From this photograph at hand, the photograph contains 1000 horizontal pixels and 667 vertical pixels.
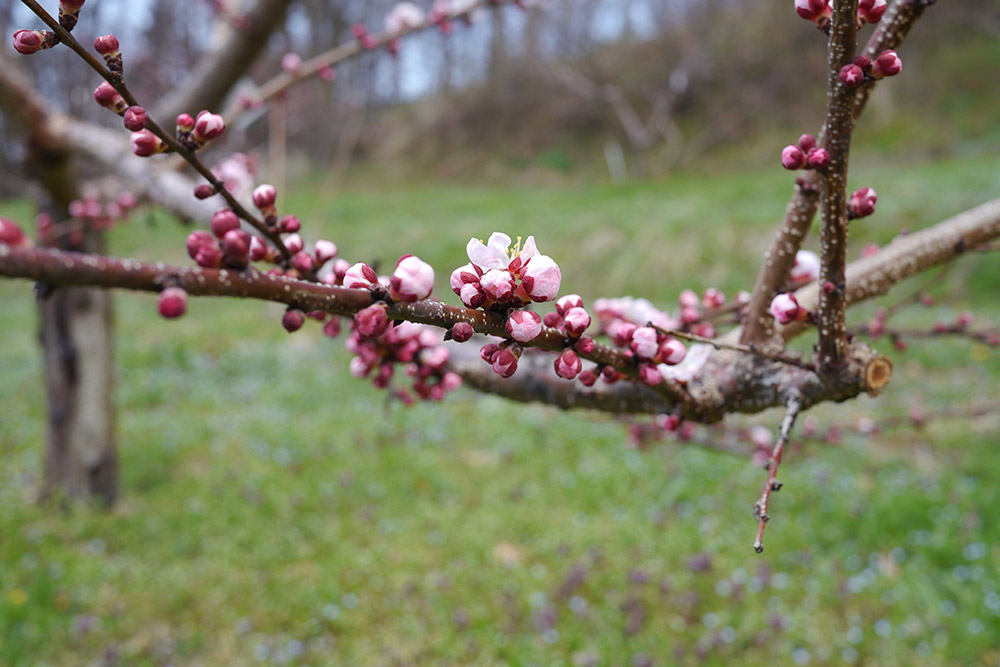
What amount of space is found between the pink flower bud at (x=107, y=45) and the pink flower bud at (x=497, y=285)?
445mm

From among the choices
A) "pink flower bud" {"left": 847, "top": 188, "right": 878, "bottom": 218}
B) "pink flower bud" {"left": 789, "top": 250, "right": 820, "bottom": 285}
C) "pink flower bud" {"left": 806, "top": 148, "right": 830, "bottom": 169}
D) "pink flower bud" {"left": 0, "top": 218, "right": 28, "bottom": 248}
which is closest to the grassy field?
"pink flower bud" {"left": 789, "top": 250, "right": 820, "bottom": 285}

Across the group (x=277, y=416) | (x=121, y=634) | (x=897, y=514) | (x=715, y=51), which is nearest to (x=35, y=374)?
(x=277, y=416)

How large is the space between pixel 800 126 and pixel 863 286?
12.5 m

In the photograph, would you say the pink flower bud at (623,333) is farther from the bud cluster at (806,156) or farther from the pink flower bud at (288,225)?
the pink flower bud at (288,225)

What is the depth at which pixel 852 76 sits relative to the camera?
0.67 metres

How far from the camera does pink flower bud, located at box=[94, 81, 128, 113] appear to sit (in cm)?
66

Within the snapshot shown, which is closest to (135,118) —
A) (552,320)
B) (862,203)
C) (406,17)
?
(552,320)

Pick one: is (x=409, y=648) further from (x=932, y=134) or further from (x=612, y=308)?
(x=932, y=134)

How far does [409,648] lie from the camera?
9.71 ft

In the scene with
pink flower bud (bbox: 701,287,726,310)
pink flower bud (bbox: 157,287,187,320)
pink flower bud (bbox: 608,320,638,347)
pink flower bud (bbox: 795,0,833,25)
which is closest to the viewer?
pink flower bud (bbox: 157,287,187,320)

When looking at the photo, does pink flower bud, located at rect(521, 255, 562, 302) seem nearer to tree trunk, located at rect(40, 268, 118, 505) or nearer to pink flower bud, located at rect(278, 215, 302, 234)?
pink flower bud, located at rect(278, 215, 302, 234)

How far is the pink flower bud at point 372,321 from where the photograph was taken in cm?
57

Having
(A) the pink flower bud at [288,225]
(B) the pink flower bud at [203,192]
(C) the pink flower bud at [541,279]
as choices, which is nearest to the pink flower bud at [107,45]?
(B) the pink flower bud at [203,192]

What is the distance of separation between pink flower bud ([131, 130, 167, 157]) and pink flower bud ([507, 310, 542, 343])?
0.44m
